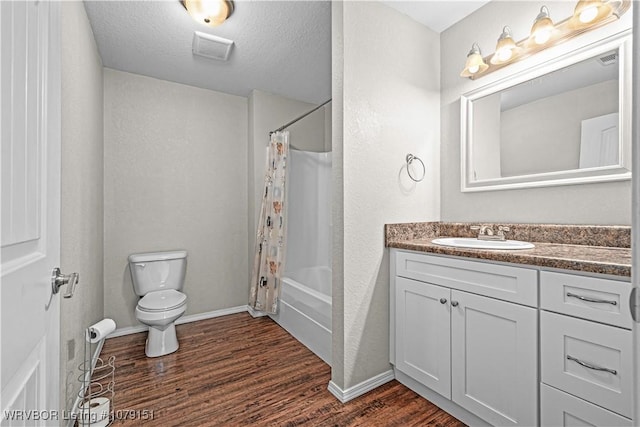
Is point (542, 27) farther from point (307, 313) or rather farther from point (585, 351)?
point (307, 313)

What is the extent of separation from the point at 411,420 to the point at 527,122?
1.76 m

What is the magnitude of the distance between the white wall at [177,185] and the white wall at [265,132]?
0.47 ft

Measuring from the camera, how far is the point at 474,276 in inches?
54.2

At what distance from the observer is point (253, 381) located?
6.03 ft

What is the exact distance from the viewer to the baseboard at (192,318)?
2555mm

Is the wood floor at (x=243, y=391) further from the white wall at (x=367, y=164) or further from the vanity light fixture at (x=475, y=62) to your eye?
the vanity light fixture at (x=475, y=62)

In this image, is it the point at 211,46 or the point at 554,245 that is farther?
the point at 211,46

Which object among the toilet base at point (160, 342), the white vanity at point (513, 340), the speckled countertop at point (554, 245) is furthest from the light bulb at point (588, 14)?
the toilet base at point (160, 342)

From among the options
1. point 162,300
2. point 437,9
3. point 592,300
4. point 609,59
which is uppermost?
point 437,9

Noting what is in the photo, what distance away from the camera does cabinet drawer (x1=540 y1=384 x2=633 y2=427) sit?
988 millimetres

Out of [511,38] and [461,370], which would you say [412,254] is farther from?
[511,38]

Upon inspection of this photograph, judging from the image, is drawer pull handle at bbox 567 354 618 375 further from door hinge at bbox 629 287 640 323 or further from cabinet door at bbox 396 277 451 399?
door hinge at bbox 629 287 640 323

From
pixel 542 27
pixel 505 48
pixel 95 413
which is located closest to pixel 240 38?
pixel 505 48

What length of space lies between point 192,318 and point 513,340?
2660 millimetres
